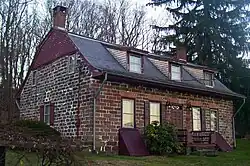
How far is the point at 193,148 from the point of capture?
19141mm

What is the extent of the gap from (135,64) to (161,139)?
13.9 feet

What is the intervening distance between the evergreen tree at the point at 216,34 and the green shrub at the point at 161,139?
15378mm

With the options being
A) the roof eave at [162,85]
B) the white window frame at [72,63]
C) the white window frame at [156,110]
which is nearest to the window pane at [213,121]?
the roof eave at [162,85]

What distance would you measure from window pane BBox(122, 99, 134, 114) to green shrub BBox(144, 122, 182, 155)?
1.17 meters

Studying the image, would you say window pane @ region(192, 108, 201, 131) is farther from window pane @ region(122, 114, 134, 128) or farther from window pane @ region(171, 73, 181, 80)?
window pane @ region(122, 114, 134, 128)

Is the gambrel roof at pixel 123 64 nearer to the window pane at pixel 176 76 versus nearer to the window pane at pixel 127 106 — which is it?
the window pane at pixel 176 76

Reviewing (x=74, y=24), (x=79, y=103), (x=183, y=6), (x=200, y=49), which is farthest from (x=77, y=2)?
(x=79, y=103)

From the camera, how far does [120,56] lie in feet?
64.0

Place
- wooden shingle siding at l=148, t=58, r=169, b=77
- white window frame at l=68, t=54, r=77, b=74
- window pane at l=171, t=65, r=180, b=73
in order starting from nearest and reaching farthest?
white window frame at l=68, t=54, r=77, b=74 < wooden shingle siding at l=148, t=58, r=169, b=77 < window pane at l=171, t=65, r=180, b=73

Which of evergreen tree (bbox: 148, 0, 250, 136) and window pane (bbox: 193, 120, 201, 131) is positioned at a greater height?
evergreen tree (bbox: 148, 0, 250, 136)

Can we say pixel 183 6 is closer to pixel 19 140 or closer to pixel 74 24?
pixel 74 24

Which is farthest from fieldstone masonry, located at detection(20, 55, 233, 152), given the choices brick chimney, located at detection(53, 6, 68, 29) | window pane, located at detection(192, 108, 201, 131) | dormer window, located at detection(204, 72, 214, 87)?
brick chimney, located at detection(53, 6, 68, 29)


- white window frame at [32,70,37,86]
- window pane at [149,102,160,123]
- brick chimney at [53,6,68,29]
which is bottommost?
window pane at [149,102,160,123]

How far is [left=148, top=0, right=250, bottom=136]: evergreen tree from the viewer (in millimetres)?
31922
